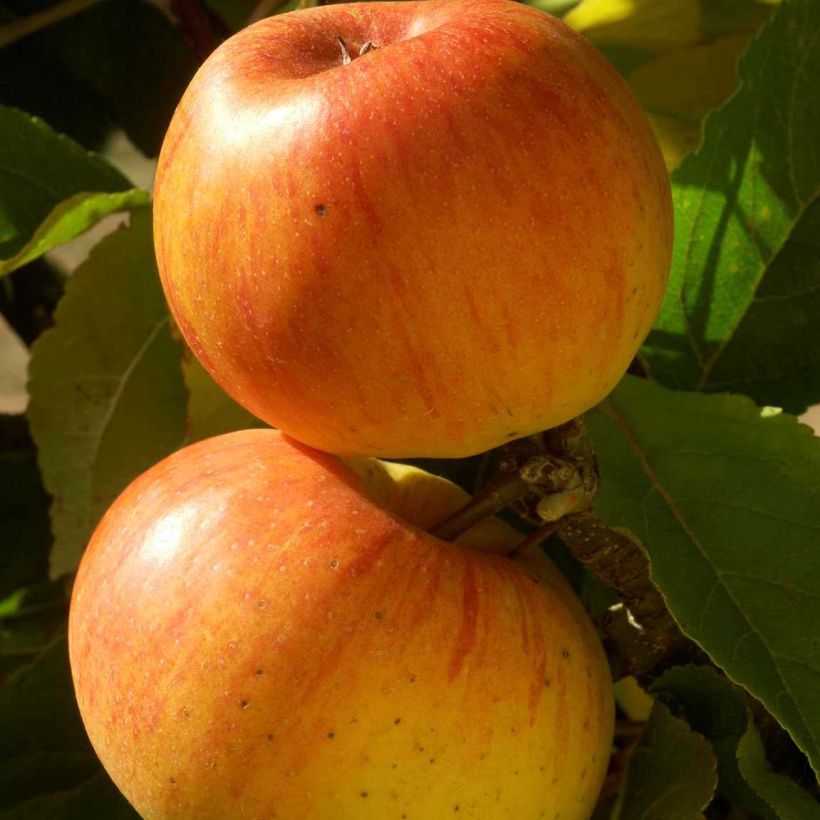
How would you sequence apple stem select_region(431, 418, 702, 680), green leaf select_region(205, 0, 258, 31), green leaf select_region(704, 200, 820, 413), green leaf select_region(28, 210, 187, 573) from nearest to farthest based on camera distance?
apple stem select_region(431, 418, 702, 680), green leaf select_region(704, 200, 820, 413), green leaf select_region(28, 210, 187, 573), green leaf select_region(205, 0, 258, 31)

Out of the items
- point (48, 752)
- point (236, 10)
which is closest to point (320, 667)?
point (48, 752)

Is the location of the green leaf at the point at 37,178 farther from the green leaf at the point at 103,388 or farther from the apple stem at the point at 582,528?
the apple stem at the point at 582,528

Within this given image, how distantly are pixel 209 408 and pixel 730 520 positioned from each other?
326 millimetres

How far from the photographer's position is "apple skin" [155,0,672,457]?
44 centimetres

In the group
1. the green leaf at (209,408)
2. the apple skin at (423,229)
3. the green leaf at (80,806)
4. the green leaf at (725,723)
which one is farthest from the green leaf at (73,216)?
the green leaf at (725,723)

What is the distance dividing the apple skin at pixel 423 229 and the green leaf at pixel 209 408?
22 centimetres

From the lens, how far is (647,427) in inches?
24.5

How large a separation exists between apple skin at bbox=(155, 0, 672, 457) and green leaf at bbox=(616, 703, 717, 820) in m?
0.21

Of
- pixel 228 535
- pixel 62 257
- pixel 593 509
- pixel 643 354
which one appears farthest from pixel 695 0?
pixel 62 257

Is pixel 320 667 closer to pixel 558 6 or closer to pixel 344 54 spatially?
pixel 344 54

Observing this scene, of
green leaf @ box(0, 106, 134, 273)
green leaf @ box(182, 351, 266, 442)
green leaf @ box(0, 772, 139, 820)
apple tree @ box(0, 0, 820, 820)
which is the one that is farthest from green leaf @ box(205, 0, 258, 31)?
green leaf @ box(0, 772, 139, 820)

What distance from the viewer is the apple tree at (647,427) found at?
0.57 m

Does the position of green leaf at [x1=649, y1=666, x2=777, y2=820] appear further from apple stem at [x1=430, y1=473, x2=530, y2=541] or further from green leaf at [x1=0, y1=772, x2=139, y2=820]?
green leaf at [x1=0, y1=772, x2=139, y2=820]

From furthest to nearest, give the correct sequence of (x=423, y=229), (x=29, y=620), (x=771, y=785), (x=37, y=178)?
(x=29, y=620) < (x=37, y=178) < (x=771, y=785) < (x=423, y=229)
